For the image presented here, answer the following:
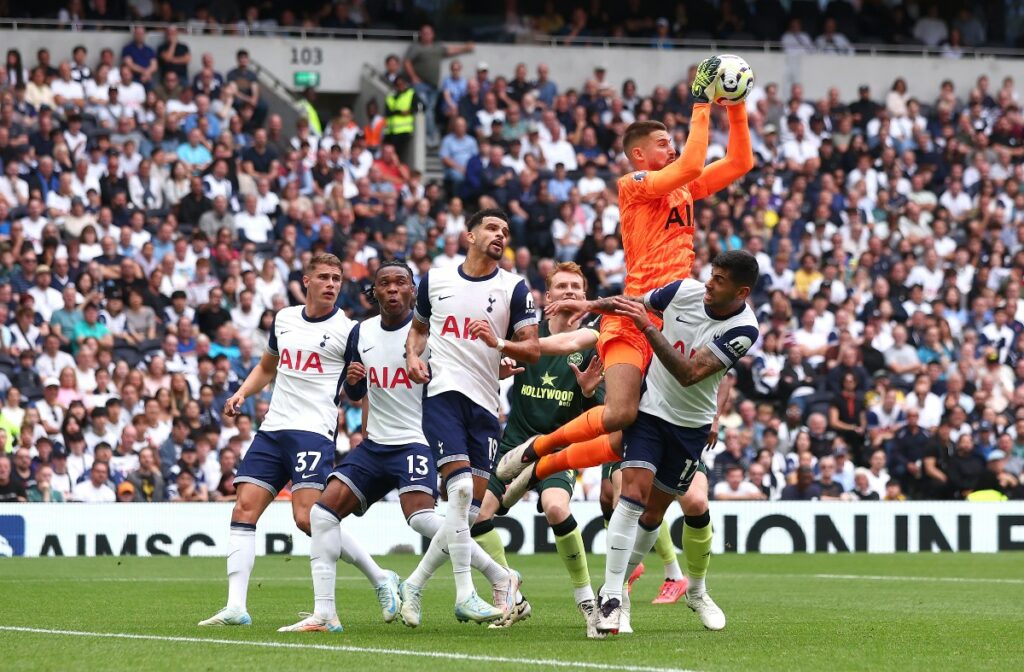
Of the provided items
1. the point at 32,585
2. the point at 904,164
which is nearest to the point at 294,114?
the point at 904,164

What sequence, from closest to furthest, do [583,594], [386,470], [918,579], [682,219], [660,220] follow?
1. [583,594]
2. [386,470]
3. [660,220]
4. [682,219]
5. [918,579]

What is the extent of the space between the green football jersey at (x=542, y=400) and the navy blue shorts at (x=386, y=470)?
1.94 meters

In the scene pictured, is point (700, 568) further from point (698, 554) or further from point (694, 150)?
point (694, 150)

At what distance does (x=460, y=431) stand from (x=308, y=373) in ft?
4.62

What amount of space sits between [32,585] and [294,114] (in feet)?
48.9

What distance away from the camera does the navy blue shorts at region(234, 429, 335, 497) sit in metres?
11.2

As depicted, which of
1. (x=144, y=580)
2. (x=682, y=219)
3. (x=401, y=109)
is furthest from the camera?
(x=401, y=109)

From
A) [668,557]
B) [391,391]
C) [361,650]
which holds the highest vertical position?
[391,391]

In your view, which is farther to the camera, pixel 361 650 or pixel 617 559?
pixel 617 559

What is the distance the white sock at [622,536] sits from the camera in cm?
1004

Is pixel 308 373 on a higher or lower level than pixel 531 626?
higher

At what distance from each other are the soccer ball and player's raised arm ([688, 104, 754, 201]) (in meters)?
0.09

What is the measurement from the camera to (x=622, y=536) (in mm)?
10125

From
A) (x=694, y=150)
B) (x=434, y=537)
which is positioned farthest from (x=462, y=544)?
(x=694, y=150)
